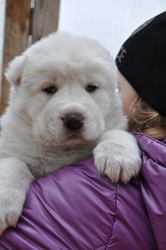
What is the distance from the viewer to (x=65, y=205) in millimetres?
1295

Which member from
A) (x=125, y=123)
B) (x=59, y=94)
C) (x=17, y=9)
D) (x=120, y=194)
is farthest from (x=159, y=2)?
(x=120, y=194)

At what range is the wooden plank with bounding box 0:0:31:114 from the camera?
2.78 metres

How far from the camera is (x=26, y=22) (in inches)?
111

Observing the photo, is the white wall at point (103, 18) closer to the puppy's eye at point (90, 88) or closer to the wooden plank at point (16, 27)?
the wooden plank at point (16, 27)

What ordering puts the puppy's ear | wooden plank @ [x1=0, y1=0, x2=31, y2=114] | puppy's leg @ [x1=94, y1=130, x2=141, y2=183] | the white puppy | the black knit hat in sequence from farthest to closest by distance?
wooden plank @ [x1=0, y1=0, x2=31, y2=114]
the puppy's ear
the black knit hat
the white puppy
puppy's leg @ [x1=94, y1=130, x2=141, y2=183]

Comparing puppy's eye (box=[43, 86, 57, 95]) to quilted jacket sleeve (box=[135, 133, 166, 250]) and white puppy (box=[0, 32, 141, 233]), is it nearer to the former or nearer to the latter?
white puppy (box=[0, 32, 141, 233])

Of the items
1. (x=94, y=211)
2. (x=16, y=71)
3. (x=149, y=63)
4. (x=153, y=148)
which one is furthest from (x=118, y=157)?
(x=16, y=71)

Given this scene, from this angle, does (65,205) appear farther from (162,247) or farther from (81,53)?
(81,53)

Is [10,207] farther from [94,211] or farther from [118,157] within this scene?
[118,157]

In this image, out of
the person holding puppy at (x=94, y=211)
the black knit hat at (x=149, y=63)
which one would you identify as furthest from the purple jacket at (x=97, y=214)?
the black knit hat at (x=149, y=63)

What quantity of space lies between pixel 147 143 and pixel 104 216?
1.10 ft

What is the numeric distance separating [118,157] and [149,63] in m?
0.51

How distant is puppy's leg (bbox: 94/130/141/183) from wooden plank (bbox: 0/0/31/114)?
1585 millimetres

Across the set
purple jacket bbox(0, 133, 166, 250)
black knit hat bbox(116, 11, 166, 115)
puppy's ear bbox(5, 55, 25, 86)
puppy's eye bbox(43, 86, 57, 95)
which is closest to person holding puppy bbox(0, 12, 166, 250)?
purple jacket bbox(0, 133, 166, 250)
